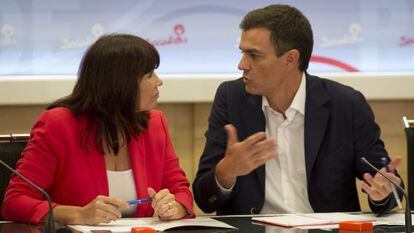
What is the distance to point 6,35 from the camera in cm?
425

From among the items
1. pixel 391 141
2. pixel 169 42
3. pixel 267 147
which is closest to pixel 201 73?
pixel 169 42

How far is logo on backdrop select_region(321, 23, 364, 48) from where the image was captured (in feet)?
14.9

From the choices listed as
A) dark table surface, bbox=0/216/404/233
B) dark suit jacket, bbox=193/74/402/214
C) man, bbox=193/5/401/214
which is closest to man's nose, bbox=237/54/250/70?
man, bbox=193/5/401/214

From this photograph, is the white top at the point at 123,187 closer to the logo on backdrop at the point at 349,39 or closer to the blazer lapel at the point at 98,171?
the blazer lapel at the point at 98,171

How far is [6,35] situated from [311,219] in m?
2.14

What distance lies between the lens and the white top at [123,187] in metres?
3.00

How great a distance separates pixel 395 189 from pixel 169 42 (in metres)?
1.82

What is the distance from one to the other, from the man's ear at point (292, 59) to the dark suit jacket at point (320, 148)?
110 mm

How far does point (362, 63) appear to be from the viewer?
4.58m

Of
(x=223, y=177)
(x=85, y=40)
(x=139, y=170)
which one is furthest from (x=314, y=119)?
(x=85, y=40)

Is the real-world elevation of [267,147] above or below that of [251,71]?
below

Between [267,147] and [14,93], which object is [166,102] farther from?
[267,147]

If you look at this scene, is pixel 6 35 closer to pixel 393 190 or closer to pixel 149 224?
pixel 149 224

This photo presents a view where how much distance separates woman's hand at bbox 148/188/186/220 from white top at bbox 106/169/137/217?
0.57 feet
